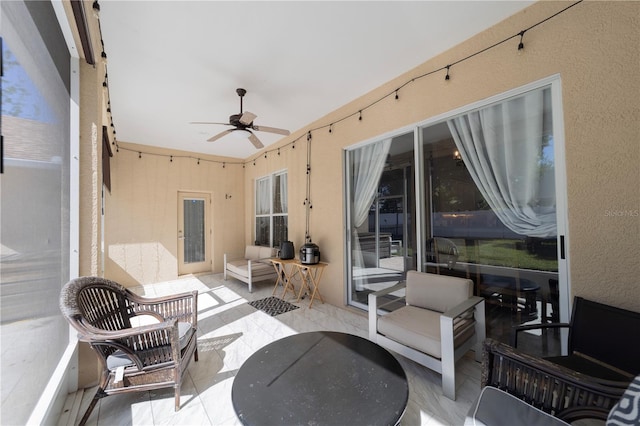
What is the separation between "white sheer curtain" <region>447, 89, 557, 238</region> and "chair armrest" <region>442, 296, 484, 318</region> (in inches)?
27.7

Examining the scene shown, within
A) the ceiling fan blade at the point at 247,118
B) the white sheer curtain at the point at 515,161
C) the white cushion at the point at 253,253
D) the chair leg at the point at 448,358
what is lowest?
the chair leg at the point at 448,358

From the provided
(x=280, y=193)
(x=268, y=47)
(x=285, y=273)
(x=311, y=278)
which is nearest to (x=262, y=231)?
(x=280, y=193)

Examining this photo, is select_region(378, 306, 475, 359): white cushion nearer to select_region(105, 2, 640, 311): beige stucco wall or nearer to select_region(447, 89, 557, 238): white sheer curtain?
select_region(105, 2, 640, 311): beige stucco wall

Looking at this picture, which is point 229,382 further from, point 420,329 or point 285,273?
point 285,273

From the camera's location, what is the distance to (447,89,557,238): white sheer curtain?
200 cm

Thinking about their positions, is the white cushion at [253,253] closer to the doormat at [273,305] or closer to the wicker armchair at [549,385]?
the doormat at [273,305]

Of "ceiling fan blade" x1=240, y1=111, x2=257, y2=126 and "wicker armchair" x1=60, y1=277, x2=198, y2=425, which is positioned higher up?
"ceiling fan blade" x1=240, y1=111, x2=257, y2=126

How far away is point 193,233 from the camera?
596cm

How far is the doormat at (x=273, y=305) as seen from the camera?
3.52 m

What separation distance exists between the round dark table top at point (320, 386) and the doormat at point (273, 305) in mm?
1816

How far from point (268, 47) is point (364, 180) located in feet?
6.37

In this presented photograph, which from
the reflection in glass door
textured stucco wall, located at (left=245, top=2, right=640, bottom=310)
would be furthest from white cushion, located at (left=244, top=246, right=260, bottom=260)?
textured stucco wall, located at (left=245, top=2, right=640, bottom=310)

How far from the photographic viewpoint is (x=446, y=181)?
2.58m

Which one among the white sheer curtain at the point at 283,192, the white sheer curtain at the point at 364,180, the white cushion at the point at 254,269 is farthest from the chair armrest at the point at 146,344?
the white sheer curtain at the point at 283,192
